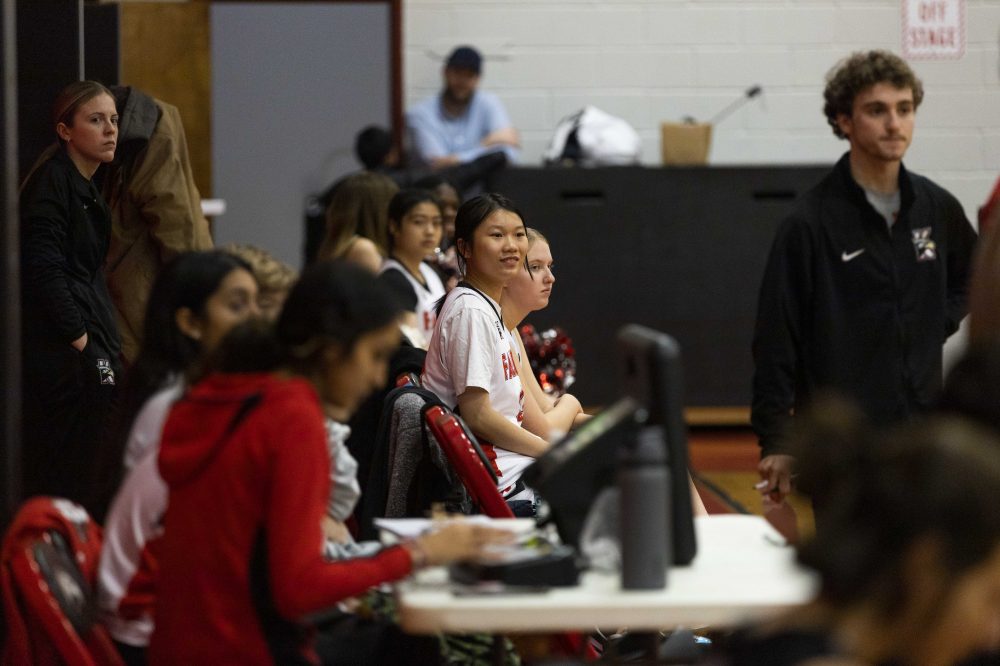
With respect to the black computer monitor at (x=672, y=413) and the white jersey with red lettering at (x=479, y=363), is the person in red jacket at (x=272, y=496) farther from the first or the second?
the white jersey with red lettering at (x=479, y=363)

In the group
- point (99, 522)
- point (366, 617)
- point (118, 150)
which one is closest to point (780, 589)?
point (366, 617)

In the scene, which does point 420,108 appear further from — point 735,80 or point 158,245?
point 158,245

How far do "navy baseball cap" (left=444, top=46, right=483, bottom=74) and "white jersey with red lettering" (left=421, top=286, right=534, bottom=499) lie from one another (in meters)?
4.12

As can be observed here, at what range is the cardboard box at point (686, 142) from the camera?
24.2 ft

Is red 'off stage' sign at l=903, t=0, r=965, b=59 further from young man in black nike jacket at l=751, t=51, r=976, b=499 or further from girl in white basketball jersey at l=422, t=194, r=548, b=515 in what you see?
girl in white basketball jersey at l=422, t=194, r=548, b=515

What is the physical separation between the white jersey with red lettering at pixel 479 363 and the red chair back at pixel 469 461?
0.37 m

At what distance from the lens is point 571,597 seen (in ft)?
6.64

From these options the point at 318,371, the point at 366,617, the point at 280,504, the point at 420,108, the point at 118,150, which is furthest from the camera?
the point at 420,108

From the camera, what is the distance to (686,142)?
24.3 feet

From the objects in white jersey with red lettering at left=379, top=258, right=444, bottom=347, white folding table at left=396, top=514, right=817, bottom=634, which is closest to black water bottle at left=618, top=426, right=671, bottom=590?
white folding table at left=396, top=514, right=817, bottom=634

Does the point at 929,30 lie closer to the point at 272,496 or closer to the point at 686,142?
the point at 686,142

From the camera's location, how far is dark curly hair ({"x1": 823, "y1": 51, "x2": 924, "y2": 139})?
11.0 feet

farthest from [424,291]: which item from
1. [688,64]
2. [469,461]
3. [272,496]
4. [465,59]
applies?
[688,64]

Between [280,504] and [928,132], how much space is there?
6511 millimetres
